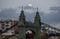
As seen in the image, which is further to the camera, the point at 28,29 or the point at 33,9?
the point at 33,9

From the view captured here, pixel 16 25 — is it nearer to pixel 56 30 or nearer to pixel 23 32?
pixel 23 32

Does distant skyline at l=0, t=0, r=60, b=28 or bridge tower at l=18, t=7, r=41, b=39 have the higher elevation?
distant skyline at l=0, t=0, r=60, b=28

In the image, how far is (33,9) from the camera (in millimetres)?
3666

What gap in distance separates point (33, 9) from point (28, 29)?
1.23 ft

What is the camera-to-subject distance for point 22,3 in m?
3.70

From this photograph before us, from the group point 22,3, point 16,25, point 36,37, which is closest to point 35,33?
point 36,37

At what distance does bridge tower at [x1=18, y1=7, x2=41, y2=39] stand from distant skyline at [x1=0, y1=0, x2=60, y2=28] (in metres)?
0.10

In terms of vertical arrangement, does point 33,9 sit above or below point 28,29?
above

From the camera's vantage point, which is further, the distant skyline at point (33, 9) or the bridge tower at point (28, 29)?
the distant skyline at point (33, 9)

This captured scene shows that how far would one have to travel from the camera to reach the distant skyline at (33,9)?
3652 millimetres

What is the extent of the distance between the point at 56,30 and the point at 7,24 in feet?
2.81

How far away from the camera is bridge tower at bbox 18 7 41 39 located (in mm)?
3549

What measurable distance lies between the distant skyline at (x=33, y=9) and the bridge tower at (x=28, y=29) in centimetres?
10

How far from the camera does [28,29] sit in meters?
3.54
